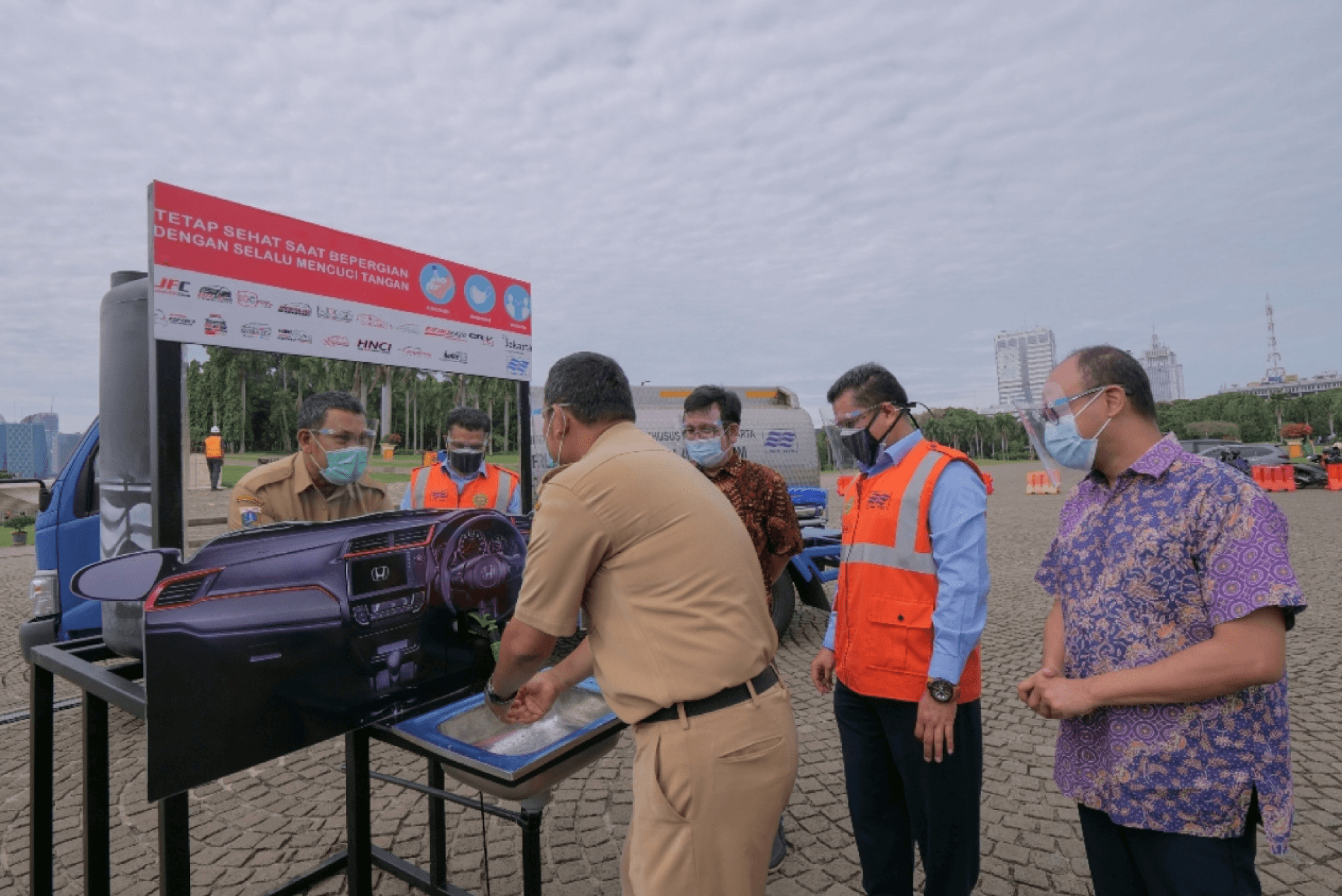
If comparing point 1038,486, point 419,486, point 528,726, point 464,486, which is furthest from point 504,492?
point 1038,486

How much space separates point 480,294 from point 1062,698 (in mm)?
2979

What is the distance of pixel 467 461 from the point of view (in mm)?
3855

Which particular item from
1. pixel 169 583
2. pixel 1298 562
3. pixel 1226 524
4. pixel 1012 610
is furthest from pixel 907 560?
pixel 1298 562

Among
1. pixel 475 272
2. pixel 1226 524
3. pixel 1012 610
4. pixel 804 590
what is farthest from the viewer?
pixel 1012 610

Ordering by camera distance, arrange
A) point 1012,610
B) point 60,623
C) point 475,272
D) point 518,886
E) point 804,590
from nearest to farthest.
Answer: point 518,886, point 475,272, point 60,623, point 804,590, point 1012,610

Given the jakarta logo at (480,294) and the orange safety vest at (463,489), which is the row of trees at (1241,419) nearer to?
the orange safety vest at (463,489)

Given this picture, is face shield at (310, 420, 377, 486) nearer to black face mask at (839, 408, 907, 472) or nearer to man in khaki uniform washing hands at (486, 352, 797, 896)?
man in khaki uniform washing hands at (486, 352, 797, 896)

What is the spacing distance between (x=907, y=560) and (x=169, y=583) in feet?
7.04

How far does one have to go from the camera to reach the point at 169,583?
5.90ft

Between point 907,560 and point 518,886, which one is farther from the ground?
point 907,560

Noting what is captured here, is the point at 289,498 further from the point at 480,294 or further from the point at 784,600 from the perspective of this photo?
the point at 784,600

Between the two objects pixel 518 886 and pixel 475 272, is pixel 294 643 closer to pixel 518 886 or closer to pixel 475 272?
pixel 518 886

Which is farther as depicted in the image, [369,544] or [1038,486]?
[1038,486]

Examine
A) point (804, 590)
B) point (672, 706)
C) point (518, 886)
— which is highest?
point (672, 706)
